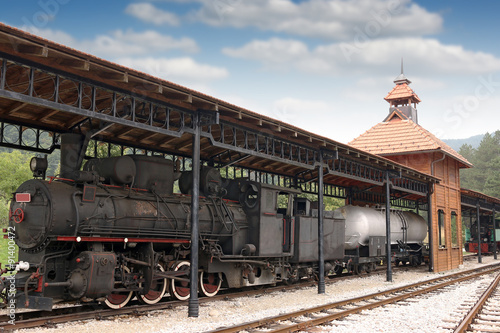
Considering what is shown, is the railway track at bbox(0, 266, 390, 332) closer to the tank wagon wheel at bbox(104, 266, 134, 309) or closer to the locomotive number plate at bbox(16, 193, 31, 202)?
the tank wagon wheel at bbox(104, 266, 134, 309)

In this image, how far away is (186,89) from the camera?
9.56 meters

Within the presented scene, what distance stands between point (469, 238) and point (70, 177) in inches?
1904

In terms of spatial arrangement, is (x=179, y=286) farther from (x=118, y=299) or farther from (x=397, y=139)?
(x=397, y=139)

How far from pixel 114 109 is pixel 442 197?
22.1 m

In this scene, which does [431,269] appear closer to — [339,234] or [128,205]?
[339,234]

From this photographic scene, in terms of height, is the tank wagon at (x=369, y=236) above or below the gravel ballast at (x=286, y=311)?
above

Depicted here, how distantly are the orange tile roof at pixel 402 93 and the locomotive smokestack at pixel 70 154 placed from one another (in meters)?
26.8

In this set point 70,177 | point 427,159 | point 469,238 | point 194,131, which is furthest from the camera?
point 469,238

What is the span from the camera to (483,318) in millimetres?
10188

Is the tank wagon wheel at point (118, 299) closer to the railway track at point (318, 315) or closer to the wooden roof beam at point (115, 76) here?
the railway track at point (318, 315)

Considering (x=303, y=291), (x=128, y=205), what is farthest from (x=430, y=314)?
(x=128, y=205)

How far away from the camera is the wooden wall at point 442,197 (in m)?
24.1

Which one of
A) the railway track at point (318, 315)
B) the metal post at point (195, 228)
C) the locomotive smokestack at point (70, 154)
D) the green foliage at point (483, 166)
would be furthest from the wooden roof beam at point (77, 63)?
the green foliage at point (483, 166)

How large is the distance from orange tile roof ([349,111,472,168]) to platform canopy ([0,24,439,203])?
9223mm
